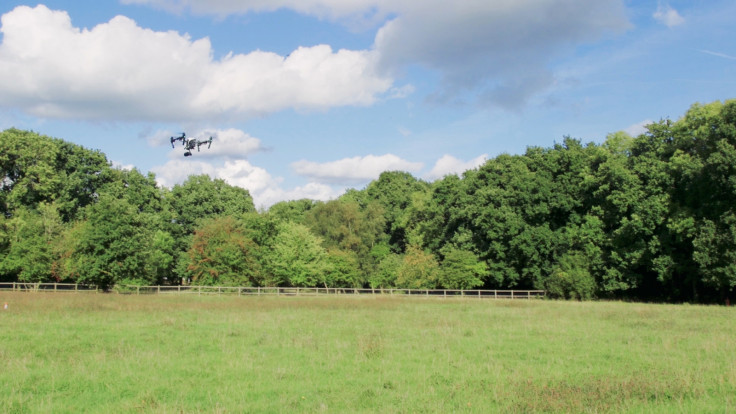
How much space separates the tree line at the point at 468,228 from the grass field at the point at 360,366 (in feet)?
65.9

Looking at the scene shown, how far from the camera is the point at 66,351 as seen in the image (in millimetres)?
15172

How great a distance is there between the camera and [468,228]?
59500 mm

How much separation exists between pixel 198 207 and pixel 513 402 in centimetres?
7037

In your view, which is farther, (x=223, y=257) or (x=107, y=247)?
(x=223, y=257)

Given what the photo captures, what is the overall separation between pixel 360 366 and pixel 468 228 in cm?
4735

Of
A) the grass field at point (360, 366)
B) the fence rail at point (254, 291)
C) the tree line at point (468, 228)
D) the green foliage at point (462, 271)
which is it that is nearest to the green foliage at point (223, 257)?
the tree line at point (468, 228)

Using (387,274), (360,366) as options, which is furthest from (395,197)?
(360,366)

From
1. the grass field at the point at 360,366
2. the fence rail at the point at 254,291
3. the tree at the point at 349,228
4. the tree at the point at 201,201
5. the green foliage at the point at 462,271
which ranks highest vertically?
the tree at the point at 201,201

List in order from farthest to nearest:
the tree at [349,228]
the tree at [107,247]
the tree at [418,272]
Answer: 1. the tree at [349,228]
2. the tree at [418,272]
3. the tree at [107,247]

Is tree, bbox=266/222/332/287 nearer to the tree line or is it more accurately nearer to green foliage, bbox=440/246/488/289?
the tree line

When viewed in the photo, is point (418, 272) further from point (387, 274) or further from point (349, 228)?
point (349, 228)

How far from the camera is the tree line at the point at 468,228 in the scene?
41.3m

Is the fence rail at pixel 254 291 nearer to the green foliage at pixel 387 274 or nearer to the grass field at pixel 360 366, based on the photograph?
the green foliage at pixel 387 274

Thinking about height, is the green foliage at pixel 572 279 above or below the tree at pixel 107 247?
below
